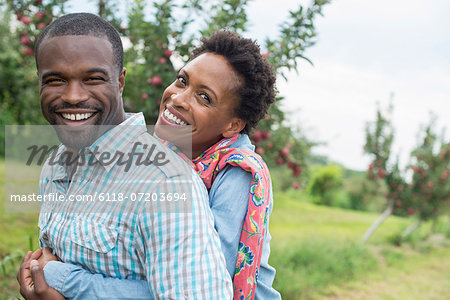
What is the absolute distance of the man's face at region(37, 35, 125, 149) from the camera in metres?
1.27

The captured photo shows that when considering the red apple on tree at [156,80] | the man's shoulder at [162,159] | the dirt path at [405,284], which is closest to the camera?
the man's shoulder at [162,159]

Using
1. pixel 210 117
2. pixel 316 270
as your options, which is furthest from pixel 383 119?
pixel 210 117

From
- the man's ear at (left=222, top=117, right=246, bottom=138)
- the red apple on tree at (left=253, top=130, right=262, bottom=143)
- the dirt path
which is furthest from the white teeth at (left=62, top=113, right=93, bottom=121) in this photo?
the dirt path

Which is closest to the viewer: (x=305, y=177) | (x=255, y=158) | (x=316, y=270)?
(x=255, y=158)

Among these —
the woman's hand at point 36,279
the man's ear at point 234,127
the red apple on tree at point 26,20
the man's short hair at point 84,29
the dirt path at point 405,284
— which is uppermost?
the red apple on tree at point 26,20

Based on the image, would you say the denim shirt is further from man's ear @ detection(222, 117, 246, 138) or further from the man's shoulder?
the man's shoulder

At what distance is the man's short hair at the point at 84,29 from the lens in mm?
1282

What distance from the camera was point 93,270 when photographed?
3.99 ft

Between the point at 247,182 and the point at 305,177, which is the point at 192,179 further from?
the point at 305,177

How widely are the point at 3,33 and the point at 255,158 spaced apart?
14770 mm

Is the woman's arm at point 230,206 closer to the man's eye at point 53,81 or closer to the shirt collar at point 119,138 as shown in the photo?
the shirt collar at point 119,138

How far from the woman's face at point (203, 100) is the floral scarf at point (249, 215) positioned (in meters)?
0.18

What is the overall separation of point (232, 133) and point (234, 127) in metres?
0.03

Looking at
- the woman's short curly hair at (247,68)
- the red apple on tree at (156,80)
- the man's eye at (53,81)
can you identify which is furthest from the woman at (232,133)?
the red apple on tree at (156,80)
